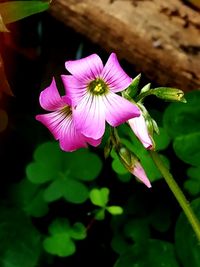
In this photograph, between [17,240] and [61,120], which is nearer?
[61,120]

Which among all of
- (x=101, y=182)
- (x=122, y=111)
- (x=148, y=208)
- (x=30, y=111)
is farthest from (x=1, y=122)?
(x=122, y=111)

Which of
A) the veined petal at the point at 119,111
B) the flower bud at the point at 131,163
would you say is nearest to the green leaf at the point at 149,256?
the flower bud at the point at 131,163

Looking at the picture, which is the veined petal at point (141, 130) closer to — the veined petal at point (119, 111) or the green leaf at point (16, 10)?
the veined petal at point (119, 111)

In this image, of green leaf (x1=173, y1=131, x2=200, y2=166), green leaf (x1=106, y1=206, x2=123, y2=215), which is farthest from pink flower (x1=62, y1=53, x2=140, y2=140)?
green leaf (x1=106, y1=206, x2=123, y2=215)

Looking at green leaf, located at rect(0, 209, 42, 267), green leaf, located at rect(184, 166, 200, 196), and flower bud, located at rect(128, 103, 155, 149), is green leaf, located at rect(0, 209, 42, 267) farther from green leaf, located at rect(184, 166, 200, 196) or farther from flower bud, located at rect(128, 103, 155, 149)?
flower bud, located at rect(128, 103, 155, 149)

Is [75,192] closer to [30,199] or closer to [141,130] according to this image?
[30,199]

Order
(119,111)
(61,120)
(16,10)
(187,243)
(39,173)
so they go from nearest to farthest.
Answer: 1. (119,111)
2. (61,120)
3. (187,243)
4. (16,10)
5. (39,173)

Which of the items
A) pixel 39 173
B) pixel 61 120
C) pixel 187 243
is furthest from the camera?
pixel 39 173

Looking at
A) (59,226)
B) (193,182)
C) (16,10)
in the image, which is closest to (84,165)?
(59,226)
